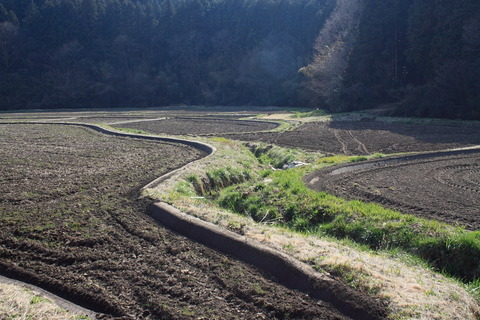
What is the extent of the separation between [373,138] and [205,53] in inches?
2384

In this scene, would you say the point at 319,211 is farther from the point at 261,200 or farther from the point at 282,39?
the point at 282,39

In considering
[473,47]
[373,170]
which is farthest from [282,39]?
[373,170]

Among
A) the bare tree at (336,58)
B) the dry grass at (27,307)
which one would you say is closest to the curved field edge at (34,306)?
the dry grass at (27,307)

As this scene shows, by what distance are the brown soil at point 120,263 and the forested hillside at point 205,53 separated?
3502 cm

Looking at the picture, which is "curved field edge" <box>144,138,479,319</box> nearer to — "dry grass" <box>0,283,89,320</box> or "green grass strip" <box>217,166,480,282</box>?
"green grass strip" <box>217,166,480,282</box>

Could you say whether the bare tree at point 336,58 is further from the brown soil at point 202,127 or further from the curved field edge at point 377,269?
the curved field edge at point 377,269

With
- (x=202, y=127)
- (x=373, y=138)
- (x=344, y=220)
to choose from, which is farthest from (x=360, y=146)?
(x=202, y=127)

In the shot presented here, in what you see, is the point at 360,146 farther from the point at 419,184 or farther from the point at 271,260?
the point at 271,260

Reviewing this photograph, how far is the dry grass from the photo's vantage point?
471 cm

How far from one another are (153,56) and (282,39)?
25.1 m

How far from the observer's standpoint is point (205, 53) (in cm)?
8006

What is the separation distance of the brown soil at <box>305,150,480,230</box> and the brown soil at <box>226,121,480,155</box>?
393 cm

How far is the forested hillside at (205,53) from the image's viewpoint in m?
41.7

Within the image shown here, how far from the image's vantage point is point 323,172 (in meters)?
13.6
